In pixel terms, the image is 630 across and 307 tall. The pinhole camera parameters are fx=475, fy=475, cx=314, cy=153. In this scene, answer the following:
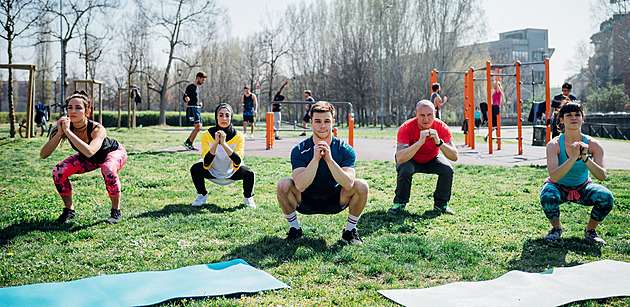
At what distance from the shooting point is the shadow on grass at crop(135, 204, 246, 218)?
5805 mm

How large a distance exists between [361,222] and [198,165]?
95.6 inches

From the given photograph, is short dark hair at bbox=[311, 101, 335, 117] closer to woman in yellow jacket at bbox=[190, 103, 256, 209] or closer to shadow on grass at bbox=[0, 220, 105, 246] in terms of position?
woman in yellow jacket at bbox=[190, 103, 256, 209]

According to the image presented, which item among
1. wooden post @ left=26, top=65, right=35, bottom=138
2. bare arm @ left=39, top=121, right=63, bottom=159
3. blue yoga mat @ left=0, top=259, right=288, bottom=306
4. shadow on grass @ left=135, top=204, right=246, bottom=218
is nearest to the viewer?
blue yoga mat @ left=0, top=259, right=288, bottom=306

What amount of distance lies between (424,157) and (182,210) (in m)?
3.22

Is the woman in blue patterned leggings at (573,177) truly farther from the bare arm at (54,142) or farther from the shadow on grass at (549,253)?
the bare arm at (54,142)

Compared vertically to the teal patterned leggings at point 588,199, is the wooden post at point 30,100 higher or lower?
higher

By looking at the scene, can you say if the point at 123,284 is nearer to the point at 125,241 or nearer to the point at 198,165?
the point at 125,241

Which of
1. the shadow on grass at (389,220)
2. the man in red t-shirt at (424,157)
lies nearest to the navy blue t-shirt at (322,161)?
the shadow on grass at (389,220)

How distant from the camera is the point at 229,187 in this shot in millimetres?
7891

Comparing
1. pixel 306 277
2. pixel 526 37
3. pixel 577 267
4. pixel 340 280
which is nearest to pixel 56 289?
pixel 306 277

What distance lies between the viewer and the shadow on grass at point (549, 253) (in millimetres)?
4031

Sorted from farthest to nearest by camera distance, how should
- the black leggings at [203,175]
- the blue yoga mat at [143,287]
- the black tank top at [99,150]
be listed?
the black leggings at [203,175] → the black tank top at [99,150] → the blue yoga mat at [143,287]

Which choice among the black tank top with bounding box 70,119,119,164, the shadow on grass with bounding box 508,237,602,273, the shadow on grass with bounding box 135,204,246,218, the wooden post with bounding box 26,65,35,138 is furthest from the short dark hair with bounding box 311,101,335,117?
the wooden post with bounding box 26,65,35,138

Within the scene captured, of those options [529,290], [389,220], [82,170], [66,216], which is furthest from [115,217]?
[529,290]
